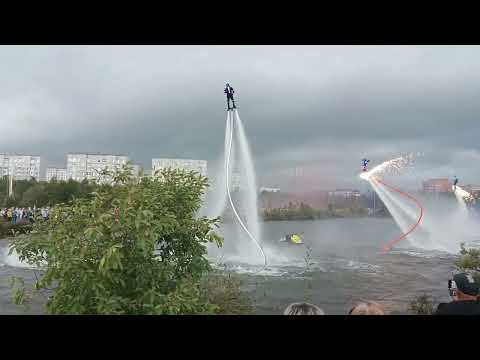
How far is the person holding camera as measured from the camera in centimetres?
315

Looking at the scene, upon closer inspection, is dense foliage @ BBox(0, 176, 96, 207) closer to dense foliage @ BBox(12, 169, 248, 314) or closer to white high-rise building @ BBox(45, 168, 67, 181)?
white high-rise building @ BBox(45, 168, 67, 181)

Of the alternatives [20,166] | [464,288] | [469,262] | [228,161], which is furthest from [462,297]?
[20,166]

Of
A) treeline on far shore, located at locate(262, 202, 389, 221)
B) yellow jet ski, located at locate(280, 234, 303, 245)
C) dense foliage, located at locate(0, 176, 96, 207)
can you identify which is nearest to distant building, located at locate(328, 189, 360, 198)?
treeline on far shore, located at locate(262, 202, 389, 221)

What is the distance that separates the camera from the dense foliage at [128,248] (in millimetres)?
2602

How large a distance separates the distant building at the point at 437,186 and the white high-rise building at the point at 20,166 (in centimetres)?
435

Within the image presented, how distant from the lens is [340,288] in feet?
13.1

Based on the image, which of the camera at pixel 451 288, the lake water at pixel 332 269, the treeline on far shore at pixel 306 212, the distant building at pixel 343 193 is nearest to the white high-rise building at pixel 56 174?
the lake water at pixel 332 269

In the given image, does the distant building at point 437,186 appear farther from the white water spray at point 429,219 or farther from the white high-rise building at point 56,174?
the white high-rise building at point 56,174

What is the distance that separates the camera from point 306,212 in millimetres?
4484

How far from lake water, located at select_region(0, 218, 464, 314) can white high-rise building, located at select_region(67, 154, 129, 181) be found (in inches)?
42.4

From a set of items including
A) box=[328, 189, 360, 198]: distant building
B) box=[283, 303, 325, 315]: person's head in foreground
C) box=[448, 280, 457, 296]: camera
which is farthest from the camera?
box=[328, 189, 360, 198]: distant building

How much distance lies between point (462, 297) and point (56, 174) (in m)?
4.27

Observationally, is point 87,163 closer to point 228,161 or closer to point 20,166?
point 20,166
